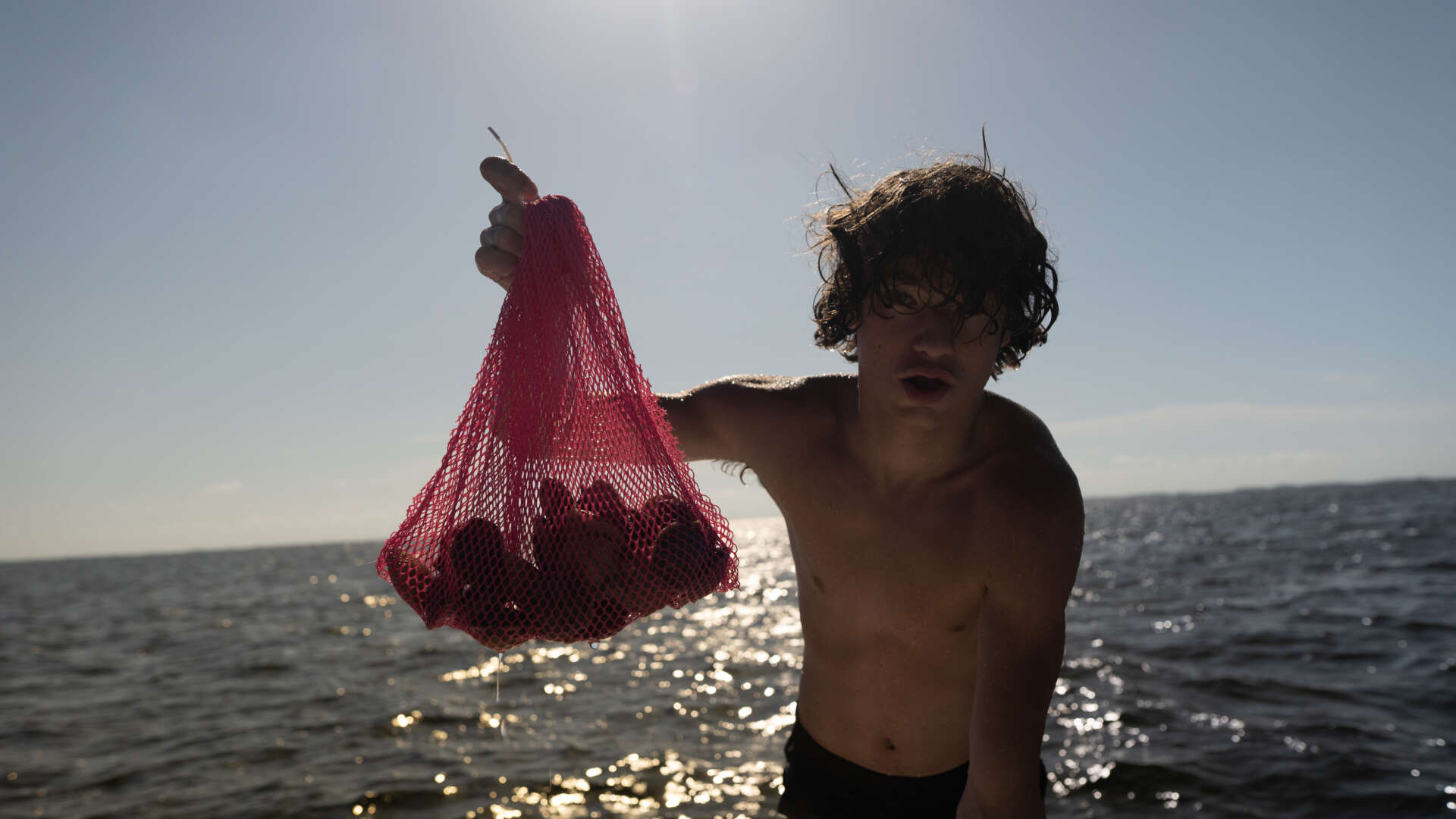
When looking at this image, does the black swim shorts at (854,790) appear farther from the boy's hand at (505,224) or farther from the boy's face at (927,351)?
the boy's hand at (505,224)

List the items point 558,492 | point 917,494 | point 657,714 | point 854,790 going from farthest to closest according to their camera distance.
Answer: point 657,714 < point 854,790 < point 917,494 < point 558,492

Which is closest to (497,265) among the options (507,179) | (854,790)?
(507,179)

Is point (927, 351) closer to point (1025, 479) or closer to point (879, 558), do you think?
point (1025, 479)

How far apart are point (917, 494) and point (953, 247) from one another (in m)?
0.80

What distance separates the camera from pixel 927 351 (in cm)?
221

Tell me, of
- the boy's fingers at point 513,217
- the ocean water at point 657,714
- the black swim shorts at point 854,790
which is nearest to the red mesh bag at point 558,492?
the boy's fingers at point 513,217

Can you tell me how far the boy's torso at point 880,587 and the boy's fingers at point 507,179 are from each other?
119cm

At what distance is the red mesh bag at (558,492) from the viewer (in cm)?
197

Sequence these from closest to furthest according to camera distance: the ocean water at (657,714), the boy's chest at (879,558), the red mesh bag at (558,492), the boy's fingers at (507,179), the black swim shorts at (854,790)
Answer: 1. the red mesh bag at (558,492)
2. the boy's fingers at (507,179)
3. the boy's chest at (879,558)
4. the black swim shorts at (854,790)
5. the ocean water at (657,714)

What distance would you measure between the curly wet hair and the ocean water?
4193 mm

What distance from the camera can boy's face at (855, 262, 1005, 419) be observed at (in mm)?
2230

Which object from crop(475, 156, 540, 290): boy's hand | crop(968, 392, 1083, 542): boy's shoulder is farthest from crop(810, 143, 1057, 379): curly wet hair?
crop(475, 156, 540, 290): boy's hand

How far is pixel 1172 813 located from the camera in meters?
5.17

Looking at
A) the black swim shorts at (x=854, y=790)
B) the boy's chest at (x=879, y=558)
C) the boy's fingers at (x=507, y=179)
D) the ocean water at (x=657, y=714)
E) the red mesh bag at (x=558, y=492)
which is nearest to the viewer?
the red mesh bag at (x=558, y=492)
